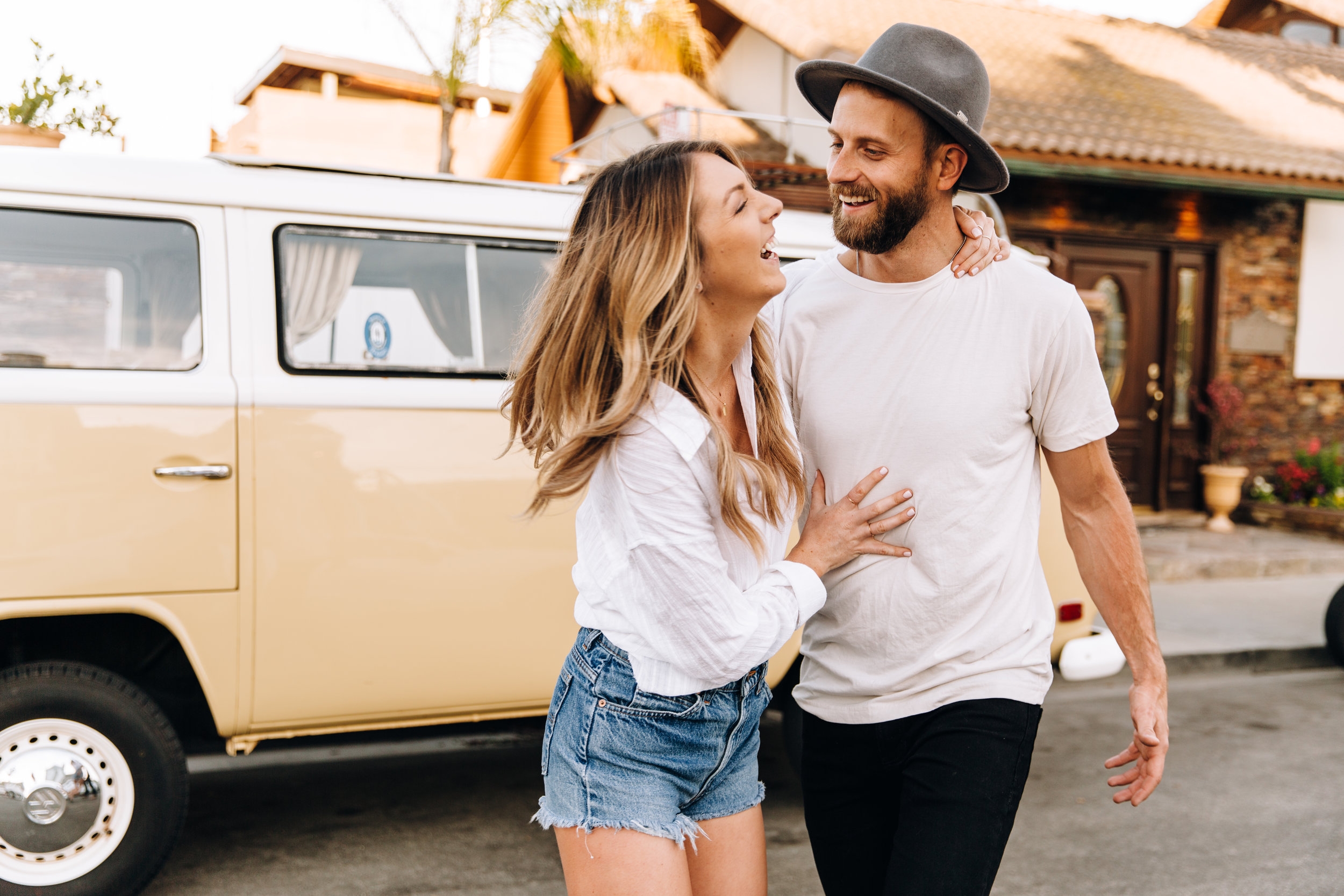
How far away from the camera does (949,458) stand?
6.80 ft

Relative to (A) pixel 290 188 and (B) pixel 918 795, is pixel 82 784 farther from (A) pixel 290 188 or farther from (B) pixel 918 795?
(B) pixel 918 795

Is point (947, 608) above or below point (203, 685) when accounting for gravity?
above

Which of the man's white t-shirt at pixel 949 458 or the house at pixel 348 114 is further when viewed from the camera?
the house at pixel 348 114

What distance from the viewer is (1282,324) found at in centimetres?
1186

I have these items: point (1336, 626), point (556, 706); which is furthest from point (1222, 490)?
point (556, 706)

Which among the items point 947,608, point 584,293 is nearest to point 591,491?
point 584,293

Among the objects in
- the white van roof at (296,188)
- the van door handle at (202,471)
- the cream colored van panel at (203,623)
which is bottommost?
the cream colored van panel at (203,623)

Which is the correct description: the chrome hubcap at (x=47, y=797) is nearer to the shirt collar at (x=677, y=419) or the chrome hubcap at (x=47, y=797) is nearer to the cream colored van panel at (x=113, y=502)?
the cream colored van panel at (x=113, y=502)

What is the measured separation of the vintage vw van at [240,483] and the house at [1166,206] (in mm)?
7367

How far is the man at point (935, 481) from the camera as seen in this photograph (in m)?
2.06

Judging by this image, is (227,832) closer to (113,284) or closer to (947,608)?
(113,284)

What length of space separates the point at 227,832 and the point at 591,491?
314cm

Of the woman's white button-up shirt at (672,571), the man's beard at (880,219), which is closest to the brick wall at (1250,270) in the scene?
the man's beard at (880,219)

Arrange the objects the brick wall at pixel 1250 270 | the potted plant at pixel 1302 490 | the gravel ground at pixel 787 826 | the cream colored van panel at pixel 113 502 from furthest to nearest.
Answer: the brick wall at pixel 1250 270
the potted plant at pixel 1302 490
the gravel ground at pixel 787 826
the cream colored van panel at pixel 113 502
